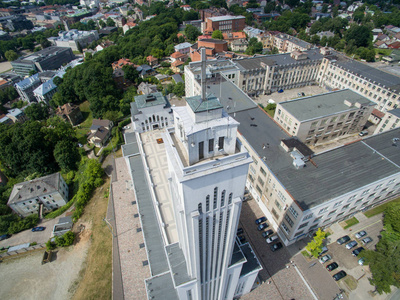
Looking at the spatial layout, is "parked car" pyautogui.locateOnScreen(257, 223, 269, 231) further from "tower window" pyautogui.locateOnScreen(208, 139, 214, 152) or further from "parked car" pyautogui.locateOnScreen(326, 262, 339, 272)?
"tower window" pyautogui.locateOnScreen(208, 139, 214, 152)

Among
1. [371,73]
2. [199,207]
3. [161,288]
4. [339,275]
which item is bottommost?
[339,275]

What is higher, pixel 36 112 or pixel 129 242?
pixel 36 112

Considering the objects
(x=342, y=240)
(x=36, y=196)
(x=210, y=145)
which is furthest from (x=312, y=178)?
(x=36, y=196)

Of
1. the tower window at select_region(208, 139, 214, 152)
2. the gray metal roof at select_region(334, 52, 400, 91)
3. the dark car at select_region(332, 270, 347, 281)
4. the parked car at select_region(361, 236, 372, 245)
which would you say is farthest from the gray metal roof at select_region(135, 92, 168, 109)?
the gray metal roof at select_region(334, 52, 400, 91)

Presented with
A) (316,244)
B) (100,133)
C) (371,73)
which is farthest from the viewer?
(371,73)

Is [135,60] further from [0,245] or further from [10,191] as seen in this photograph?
[0,245]

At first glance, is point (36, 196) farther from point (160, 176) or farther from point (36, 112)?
point (36, 112)
